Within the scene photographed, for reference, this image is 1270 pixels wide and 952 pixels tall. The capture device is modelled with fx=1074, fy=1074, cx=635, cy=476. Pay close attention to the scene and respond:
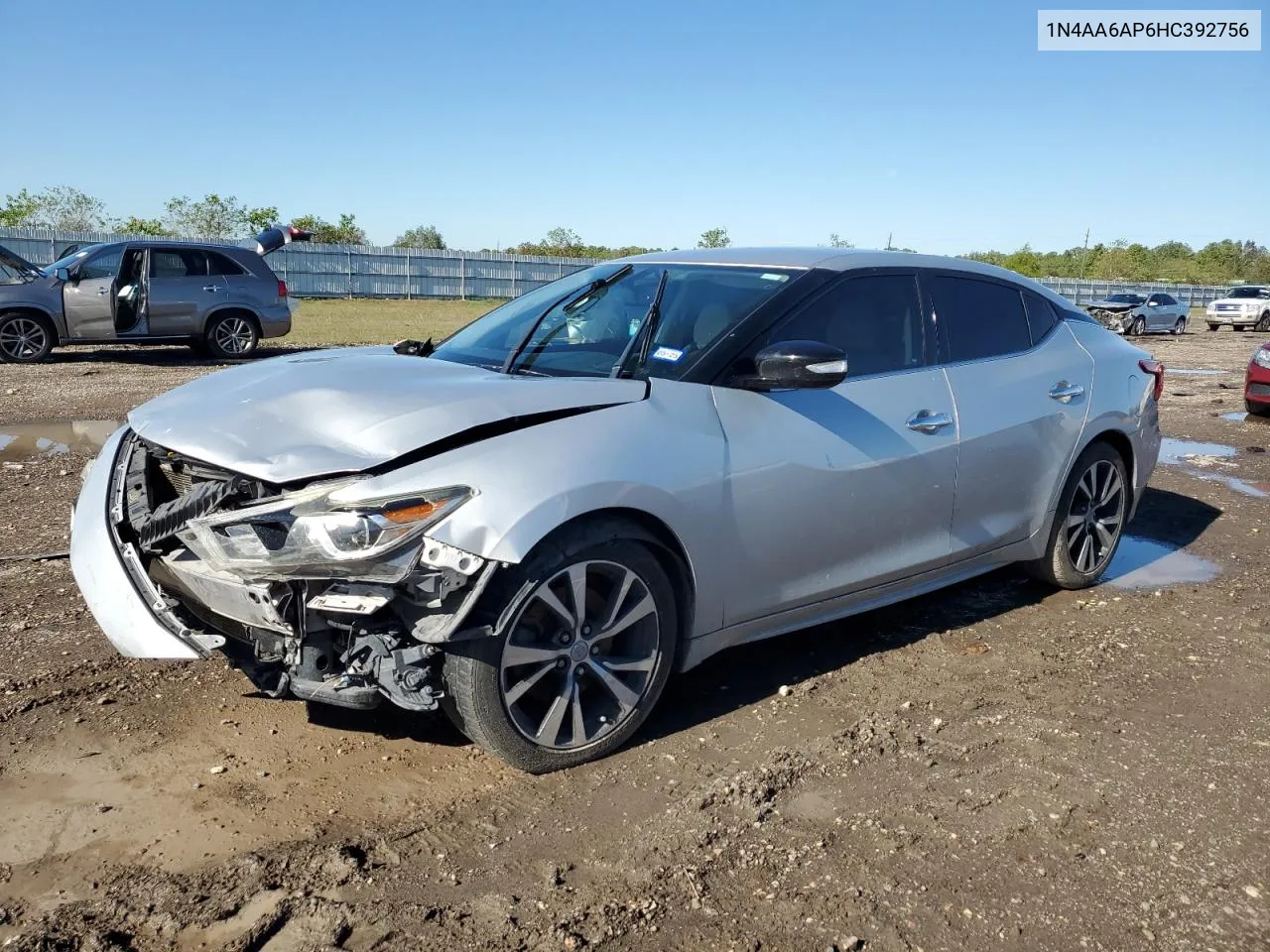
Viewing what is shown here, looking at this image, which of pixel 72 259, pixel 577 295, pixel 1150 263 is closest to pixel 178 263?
pixel 72 259

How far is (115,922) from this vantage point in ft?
8.54

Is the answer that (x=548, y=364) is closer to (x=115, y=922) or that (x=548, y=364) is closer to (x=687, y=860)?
(x=687, y=860)

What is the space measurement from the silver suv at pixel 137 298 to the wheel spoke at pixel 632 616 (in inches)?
541

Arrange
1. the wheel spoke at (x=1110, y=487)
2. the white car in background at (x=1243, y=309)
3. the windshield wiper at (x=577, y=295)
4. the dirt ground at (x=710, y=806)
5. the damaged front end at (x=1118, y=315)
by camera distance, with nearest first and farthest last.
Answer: the dirt ground at (x=710, y=806), the windshield wiper at (x=577, y=295), the wheel spoke at (x=1110, y=487), the damaged front end at (x=1118, y=315), the white car in background at (x=1243, y=309)

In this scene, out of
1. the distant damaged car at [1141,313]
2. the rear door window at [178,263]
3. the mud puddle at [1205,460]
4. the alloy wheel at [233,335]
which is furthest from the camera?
the distant damaged car at [1141,313]

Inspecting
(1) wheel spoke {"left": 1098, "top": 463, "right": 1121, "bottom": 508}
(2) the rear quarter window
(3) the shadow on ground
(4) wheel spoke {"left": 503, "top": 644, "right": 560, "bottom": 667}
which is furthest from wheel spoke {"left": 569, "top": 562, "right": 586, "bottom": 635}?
(1) wheel spoke {"left": 1098, "top": 463, "right": 1121, "bottom": 508}

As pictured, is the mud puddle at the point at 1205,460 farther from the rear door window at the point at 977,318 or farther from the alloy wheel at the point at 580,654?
the alloy wheel at the point at 580,654

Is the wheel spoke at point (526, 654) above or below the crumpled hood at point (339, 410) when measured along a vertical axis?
below

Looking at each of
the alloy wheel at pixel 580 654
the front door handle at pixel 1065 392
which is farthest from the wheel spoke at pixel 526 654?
the front door handle at pixel 1065 392

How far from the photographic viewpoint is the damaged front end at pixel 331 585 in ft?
9.89

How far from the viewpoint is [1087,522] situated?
5441mm

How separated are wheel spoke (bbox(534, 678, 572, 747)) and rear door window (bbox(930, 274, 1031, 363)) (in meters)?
→ 2.34

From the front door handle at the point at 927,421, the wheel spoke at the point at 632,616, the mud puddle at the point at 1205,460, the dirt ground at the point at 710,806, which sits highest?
the front door handle at the point at 927,421

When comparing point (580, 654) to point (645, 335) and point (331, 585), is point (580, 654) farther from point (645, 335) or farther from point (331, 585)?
point (645, 335)
